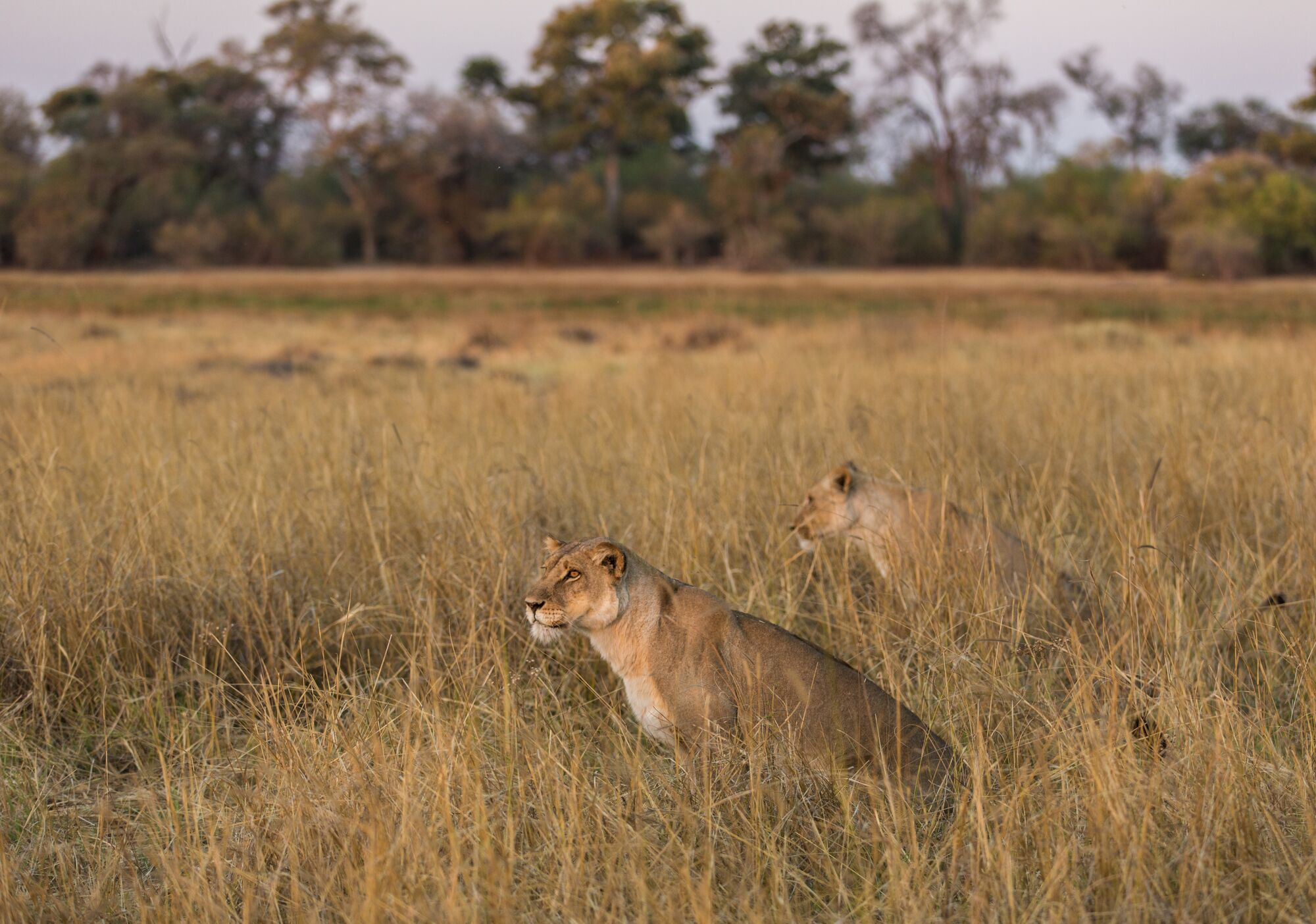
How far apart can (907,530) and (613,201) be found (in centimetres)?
3479

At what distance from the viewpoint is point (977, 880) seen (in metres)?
2.49

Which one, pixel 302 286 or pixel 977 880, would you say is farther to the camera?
pixel 302 286

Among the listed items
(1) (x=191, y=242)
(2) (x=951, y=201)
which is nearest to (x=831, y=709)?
(1) (x=191, y=242)

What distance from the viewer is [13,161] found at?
35312 mm

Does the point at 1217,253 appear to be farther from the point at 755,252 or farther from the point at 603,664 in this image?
the point at 603,664

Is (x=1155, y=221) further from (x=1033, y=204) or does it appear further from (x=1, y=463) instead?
(x=1, y=463)

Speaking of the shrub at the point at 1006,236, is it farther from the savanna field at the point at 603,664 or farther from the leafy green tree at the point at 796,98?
the savanna field at the point at 603,664

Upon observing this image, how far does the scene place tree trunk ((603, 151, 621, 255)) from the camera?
124 ft

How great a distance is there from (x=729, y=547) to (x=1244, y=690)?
1987 mm

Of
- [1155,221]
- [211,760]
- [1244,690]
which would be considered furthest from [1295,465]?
[1155,221]

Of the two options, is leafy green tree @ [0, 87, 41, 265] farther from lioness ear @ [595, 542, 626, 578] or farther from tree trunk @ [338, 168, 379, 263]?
lioness ear @ [595, 542, 626, 578]

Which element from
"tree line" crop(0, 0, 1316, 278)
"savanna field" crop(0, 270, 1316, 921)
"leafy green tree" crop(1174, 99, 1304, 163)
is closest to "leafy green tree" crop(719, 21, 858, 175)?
"tree line" crop(0, 0, 1316, 278)

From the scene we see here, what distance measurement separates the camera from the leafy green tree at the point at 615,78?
37375 millimetres

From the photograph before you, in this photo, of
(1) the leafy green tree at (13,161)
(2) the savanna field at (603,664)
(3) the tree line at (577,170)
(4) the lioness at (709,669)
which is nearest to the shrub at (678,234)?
(3) the tree line at (577,170)
